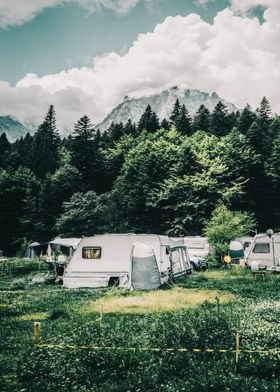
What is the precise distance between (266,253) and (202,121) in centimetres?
5470

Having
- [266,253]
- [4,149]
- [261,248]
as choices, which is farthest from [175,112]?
[266,253]

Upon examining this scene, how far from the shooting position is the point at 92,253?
2197 cm

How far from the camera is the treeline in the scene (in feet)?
175

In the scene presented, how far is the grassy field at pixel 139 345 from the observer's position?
7562mm

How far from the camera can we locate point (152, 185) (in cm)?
5650

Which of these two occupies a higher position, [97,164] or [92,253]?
[97,164]

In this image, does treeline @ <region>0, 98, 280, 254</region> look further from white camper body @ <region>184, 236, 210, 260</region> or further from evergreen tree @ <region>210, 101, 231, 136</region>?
white camper body @ <region>184, 236, 210, 260</region>

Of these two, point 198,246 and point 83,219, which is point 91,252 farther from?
point 83,219

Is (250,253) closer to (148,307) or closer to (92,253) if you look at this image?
(92,253)

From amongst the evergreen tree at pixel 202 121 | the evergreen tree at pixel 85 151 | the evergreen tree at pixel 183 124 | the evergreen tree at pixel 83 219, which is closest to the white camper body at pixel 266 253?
the evergreen tree at pixel 83 219

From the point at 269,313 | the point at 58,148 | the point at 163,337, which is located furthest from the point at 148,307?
the point at 58,148

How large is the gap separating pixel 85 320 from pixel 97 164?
5940 cm

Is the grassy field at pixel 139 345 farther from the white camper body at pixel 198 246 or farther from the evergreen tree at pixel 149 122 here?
the evergreen tree at pixel 149 122

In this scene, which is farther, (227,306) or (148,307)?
(148,307)
